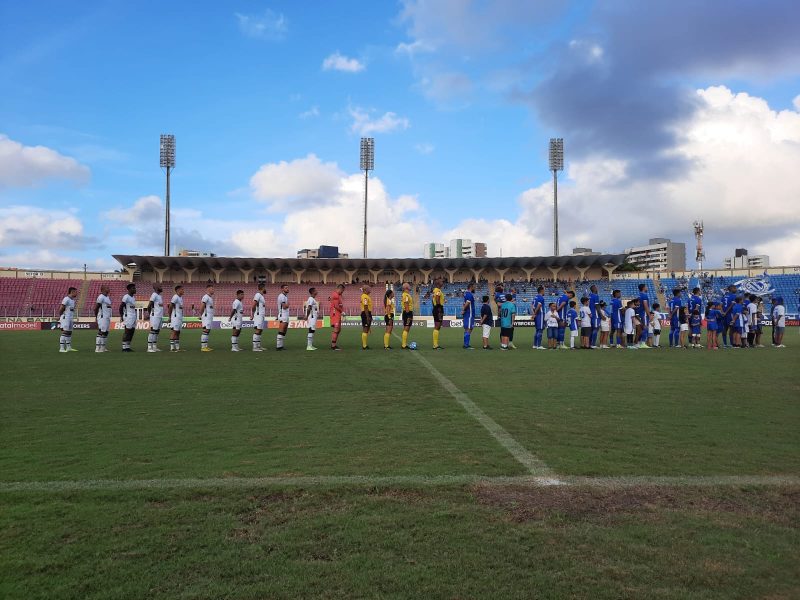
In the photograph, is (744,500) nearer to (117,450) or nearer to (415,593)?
(415,593)

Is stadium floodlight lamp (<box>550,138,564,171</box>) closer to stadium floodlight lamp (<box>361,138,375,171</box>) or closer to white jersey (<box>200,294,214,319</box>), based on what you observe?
stadium floodlight lamp (<box>361,138,375,171</box>)

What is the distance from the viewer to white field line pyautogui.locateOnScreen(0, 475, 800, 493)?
370 cm

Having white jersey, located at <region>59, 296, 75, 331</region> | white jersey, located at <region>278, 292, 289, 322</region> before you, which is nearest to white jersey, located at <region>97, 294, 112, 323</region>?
white jersey, located at <region>59, 296, 75, 331</region>

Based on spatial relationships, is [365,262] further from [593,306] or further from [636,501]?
[636,501]

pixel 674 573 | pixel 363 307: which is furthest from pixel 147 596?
pixel 363 307

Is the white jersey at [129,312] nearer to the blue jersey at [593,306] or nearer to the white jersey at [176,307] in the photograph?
the white jersey at [176,307]

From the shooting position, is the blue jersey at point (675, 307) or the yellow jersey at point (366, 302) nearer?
the yellow jersey at point (366, 302)

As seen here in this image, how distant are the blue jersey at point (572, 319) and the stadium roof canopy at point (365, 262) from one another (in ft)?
115

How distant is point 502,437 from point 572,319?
13.0m

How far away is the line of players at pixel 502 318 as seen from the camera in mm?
16172

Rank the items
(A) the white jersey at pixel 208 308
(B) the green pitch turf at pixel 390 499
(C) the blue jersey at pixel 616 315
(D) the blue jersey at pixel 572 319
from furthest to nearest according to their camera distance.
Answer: (C) the blue jersey at pixel 616 315 → (D) the blue jersey at pixel 572 319 → (A) the white jersey at pixel 208 308 → (B) the green pitch turf at pixel 390 499

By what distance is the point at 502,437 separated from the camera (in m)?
5.15

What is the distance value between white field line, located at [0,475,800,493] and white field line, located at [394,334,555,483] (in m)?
0.23

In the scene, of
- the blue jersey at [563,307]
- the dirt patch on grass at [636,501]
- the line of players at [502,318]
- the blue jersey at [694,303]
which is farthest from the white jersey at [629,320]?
the dirt patch on grass at [636,501]
